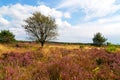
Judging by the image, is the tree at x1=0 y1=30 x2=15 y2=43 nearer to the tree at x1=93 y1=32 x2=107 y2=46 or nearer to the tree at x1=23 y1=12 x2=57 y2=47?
the tree at x1=23 y1=12 x2=57 y2=47

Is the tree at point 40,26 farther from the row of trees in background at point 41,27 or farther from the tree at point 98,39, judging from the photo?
the tree at point 98,39

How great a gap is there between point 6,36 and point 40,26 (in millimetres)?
9495

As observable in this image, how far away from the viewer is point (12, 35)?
194 ft

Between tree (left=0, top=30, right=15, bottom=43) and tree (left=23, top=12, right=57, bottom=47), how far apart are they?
16.9 feet

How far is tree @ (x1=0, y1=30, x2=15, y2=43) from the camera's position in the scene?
5738 cm

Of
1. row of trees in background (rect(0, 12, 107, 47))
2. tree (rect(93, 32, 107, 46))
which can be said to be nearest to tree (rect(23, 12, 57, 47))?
row of trees in background (rect(0, 12, 107, 47))

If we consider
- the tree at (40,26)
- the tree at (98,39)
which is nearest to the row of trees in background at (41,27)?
the tree at (40,26)

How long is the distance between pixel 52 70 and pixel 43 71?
281 millimetres

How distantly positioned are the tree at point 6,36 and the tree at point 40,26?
16.9 feet

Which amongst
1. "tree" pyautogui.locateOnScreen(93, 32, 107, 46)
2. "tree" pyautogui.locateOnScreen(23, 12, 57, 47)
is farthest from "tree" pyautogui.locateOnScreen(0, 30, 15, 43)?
"tree" pyautogui.locateOnScreen(93, 32, 107, 46)

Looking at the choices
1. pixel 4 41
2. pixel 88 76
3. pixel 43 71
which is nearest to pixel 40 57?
pixel 43 71

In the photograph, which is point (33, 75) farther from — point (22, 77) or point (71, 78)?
point (71, 78)

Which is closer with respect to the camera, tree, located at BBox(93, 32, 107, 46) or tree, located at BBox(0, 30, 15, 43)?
tree, located at BBox(0, 30, 15, 43)

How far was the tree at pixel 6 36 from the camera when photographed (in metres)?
57.4
